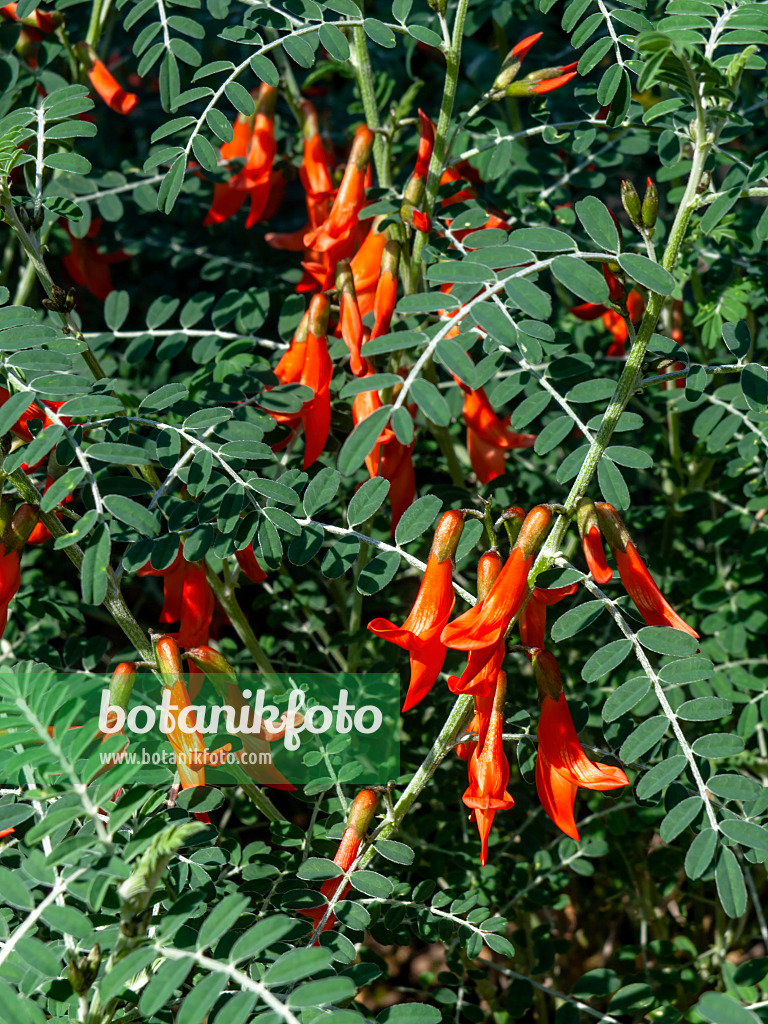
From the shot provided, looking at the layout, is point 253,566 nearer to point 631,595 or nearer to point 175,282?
point 631,595

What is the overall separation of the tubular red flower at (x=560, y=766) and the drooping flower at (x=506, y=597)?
0.41 ft

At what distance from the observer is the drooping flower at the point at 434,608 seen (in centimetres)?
105

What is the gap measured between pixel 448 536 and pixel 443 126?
0.61 metres

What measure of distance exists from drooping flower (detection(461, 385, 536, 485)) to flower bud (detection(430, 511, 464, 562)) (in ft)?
1.43

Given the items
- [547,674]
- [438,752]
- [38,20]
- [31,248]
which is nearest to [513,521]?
[547,674]

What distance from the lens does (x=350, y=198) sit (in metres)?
1.43

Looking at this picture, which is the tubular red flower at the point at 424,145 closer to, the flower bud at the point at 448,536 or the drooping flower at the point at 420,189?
the drooping flower at the point at 420,189

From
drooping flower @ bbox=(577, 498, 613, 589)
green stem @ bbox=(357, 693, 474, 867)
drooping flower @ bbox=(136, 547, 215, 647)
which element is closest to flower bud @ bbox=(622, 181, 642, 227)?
drooping flower @ bbox=(577, 498, 613, 589)

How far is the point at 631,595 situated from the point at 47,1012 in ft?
2.51

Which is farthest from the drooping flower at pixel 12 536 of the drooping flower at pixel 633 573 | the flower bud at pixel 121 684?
the drooping flower at pixel 633 573

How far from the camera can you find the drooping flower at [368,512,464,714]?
1047mm

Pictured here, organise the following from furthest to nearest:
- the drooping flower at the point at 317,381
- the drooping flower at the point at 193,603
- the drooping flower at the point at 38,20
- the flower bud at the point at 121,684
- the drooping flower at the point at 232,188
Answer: the drooping flower at the point at 232,188
the drooping flower at the point at 38,20
the drooping flower at the point at 317,381
the drooping flower at the point at 193,603
the flower bud at the point at 121,684

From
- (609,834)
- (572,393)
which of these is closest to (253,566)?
(572,393)

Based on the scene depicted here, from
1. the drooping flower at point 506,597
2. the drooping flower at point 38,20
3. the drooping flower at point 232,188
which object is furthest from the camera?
the drooping flower at point 232,188
